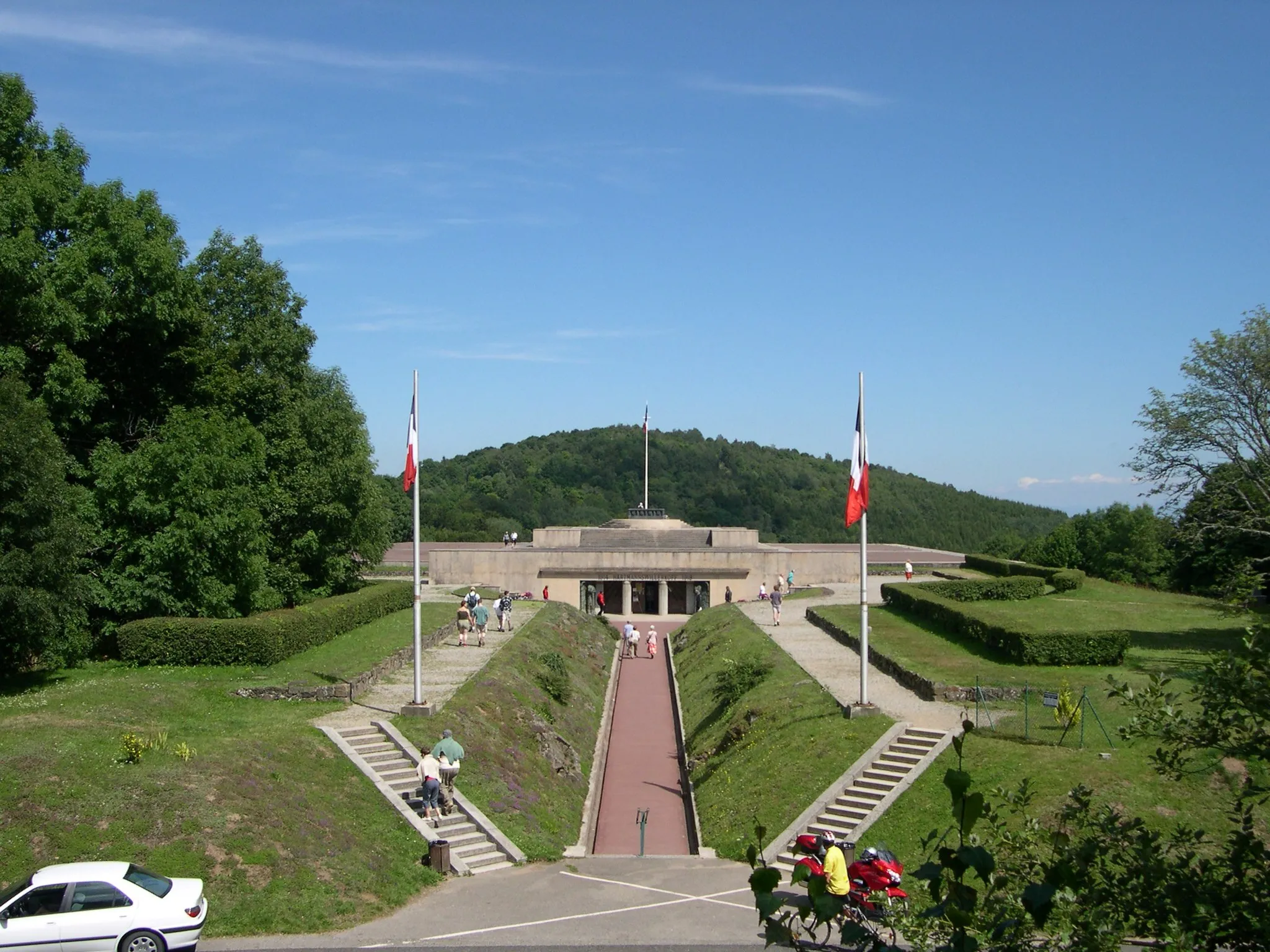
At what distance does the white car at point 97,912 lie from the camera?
12.8 metres

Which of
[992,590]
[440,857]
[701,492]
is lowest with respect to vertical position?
[440,857]

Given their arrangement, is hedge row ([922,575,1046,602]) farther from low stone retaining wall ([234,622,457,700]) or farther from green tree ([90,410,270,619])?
green tree ([90,410,270,619])

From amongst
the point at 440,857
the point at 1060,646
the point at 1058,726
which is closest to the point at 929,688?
the point at 1058,726

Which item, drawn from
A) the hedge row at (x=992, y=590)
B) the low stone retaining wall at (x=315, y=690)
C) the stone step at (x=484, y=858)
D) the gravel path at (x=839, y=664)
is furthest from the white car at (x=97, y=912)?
the hedge row at (x=992, y=590)

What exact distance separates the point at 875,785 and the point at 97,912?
12984 mm

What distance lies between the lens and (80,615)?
24.1 metres

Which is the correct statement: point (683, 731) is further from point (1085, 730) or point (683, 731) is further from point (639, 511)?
point (639, 511)

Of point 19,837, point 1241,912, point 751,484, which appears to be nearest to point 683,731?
point 19,837

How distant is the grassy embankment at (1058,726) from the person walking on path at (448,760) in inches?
288

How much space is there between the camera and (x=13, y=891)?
1309 cm

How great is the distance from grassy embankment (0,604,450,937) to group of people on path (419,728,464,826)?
592 mm

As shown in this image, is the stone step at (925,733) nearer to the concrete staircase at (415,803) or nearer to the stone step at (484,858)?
the concrete staircase at (415,803)

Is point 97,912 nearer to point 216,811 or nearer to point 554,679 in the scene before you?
point 216,811

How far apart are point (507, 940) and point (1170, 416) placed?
88.0 feet
